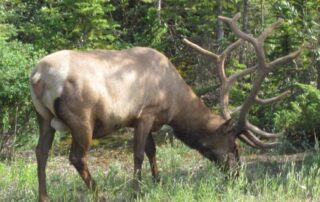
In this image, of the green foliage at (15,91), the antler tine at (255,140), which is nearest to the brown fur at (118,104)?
the antler tine at (255,140)

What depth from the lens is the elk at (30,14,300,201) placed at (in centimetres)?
700

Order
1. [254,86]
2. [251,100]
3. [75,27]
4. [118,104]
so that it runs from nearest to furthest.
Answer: [118,104], [254,86], [251,100], [75,27]

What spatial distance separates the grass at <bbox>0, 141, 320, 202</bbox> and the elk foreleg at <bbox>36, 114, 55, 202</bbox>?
0.28 metres

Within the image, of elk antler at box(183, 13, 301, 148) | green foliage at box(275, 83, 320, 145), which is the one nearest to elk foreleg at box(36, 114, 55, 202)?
elk antler at box(183, 13, 301, 148)

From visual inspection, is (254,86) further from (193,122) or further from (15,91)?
(15,91)

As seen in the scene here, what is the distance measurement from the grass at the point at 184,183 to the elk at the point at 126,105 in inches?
11.5

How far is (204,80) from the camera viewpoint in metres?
13.7

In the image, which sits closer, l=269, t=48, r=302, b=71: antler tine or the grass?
the grass

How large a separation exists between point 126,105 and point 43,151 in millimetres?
1060

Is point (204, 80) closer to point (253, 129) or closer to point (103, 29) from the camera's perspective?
point (103, 29)

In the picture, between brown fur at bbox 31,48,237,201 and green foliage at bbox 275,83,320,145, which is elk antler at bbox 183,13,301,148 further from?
green foliage at bbox 275,83,320,145

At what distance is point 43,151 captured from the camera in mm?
7395

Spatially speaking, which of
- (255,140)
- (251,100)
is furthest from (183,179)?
(251,100)

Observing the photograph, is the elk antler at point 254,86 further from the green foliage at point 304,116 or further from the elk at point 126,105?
the green foliage at point 304,116
